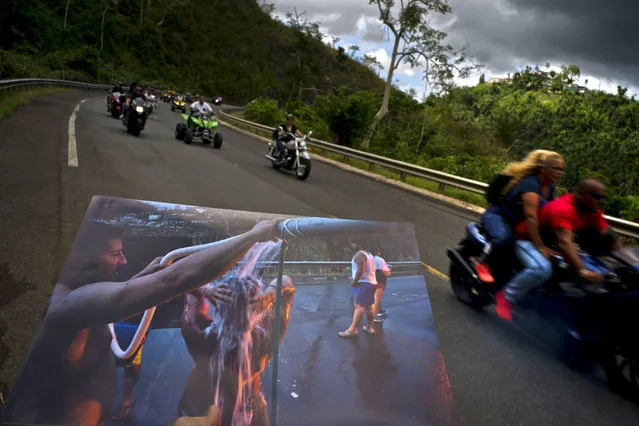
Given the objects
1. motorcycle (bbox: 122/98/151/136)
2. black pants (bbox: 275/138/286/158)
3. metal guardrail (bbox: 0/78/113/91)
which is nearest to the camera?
black pants (bbox: 275/138/286/158)

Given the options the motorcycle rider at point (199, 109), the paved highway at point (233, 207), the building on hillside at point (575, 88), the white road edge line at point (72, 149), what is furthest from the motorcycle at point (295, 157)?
the building on hillside at point (575, 88)

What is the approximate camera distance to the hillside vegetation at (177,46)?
194ft

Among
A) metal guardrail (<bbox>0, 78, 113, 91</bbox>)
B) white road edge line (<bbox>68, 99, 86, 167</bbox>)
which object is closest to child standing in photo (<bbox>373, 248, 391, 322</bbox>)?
white road edge line (<bbox>68, 99, 86, 167</bbox>)

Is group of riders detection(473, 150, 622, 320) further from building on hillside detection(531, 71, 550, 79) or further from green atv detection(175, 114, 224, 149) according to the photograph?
building on hillside detection(531, 71, 550, 79)

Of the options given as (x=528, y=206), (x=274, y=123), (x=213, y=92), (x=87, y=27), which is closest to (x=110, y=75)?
(x=87, y=27)

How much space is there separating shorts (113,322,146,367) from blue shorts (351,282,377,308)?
39.9 inches

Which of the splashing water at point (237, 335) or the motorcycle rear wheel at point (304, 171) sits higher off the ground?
the splashing water at point (237, 335)

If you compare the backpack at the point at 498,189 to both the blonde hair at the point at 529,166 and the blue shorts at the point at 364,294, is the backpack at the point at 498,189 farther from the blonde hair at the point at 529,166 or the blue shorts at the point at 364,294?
the blue shorts at the point at 364,294

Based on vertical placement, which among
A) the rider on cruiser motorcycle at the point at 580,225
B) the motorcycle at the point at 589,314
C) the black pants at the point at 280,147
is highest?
the rider on cruiser motorcycle at the point at 580,225

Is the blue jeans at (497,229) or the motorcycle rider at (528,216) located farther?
the blue jeans at (497,229)

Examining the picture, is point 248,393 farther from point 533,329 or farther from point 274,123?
point 274,123

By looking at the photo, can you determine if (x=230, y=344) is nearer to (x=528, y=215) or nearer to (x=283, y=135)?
(x=528, y=215)

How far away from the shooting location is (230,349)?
80.6 inches

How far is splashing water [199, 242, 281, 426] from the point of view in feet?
6.40
